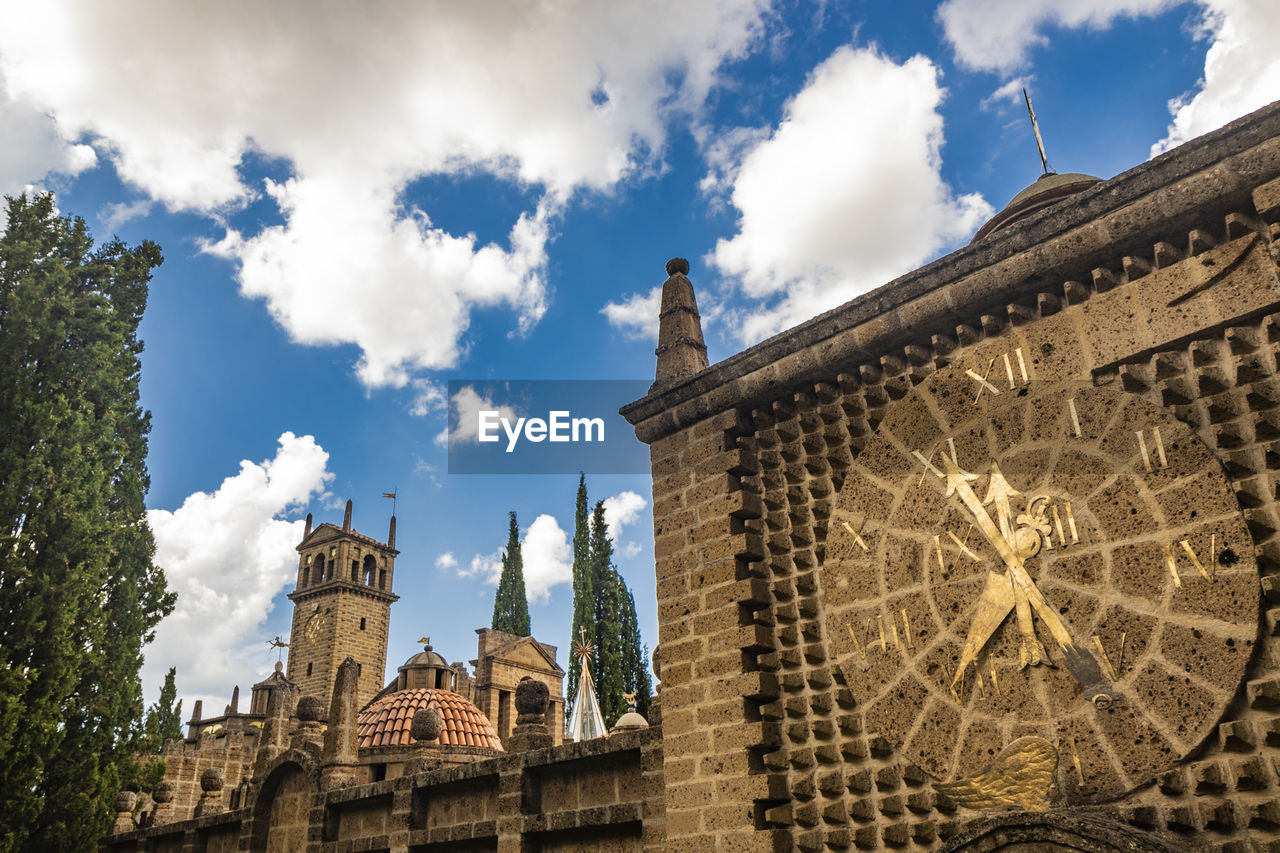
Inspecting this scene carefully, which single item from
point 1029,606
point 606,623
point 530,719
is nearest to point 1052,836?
point 1029,606

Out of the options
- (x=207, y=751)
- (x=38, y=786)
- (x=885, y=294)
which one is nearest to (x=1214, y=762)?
(x=885, y=294)

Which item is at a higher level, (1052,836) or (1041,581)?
(1041,581)

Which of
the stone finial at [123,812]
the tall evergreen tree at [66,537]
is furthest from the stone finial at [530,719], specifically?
the stone finial at [123,812]

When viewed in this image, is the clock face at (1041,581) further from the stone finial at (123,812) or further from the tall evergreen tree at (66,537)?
the stone finial at (123,812)

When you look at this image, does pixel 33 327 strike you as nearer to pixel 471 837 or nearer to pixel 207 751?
pixel 471 837

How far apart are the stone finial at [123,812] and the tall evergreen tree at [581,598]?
2085 centimetres

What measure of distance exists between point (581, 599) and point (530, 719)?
2775 cm

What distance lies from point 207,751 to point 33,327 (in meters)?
20.8

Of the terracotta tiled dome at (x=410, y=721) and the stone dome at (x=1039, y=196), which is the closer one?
the stone dome at (x=1039, y=196)

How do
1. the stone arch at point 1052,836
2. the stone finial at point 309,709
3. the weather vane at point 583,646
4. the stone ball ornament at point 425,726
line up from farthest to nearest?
the weather vane at point 583,646 < the stone finial at point 309,709 < the stone ball ornament at point 425,726 < the stone arch at point 1052,836

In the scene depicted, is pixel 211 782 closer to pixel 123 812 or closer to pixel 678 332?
pixel 123 812

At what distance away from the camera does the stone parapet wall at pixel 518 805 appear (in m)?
7.89

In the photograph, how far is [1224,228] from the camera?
5121 millimetres

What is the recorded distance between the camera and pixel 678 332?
8414mm
